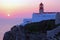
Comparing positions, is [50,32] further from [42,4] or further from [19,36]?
[42,4]

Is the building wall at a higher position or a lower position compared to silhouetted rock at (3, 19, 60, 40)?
higher

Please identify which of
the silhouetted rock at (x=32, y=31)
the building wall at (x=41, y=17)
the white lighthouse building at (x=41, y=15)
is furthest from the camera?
the white lighthouse building at (x=41, y=15)

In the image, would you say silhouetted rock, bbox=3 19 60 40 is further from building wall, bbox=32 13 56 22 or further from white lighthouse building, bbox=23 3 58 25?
white lighthouse building, bbox=23 3 58 25

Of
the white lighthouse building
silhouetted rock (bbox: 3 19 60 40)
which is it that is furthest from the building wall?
silhouetted rock (bbox: 3 19 60 40)

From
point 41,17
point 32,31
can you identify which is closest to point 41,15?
point 41,17

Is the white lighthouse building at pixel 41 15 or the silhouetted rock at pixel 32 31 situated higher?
the white lighthouse building at pixel 41 15

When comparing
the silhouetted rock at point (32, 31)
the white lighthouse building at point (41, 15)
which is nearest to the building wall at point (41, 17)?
the white lighthouse building at point (41, 15)

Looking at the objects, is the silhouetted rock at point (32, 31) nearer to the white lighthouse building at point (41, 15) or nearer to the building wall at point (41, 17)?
the building wall at point (41, 17)

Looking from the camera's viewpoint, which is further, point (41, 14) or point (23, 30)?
point (41, 14)

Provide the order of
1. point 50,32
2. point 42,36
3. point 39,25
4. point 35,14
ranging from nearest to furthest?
point 50,32 → point 42,36 → point 39,25 → point 35,14

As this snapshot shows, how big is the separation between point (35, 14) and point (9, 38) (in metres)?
5.80

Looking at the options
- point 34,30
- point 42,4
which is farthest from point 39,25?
point 42,4

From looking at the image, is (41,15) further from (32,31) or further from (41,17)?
(32,31)

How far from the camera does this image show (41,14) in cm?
4081
